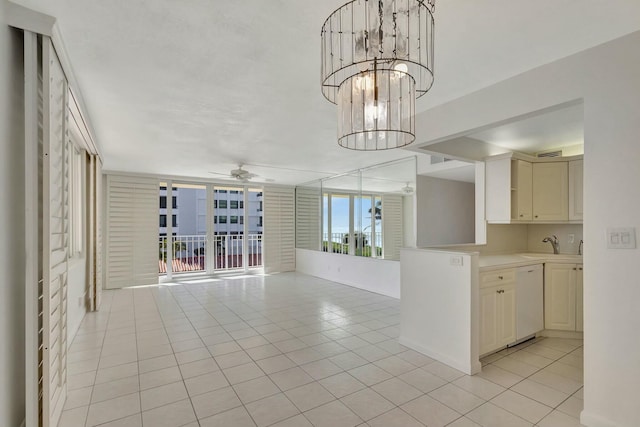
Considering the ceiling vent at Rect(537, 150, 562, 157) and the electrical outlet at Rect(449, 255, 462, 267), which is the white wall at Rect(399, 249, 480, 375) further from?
the ceiling vent at Rect(537, 150, 562, 157)

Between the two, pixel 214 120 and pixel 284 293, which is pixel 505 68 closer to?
pixel 214 120

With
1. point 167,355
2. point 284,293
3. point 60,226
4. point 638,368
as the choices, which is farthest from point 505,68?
point 284,293

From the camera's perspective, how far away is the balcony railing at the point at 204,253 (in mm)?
7211

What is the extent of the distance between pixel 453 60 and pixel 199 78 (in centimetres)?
184

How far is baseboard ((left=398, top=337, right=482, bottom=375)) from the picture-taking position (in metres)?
2.53

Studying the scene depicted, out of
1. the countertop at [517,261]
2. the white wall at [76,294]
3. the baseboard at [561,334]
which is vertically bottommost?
the baseboard at [561,334]

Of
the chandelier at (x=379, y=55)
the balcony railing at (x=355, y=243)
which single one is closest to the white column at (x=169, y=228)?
the balcony railing at (x=355, y=243)

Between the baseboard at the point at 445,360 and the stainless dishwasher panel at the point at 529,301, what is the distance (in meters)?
0.87

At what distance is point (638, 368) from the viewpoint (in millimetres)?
1688

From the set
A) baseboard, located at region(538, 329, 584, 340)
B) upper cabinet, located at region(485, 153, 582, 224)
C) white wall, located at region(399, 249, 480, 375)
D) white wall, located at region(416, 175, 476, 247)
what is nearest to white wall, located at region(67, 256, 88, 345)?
white wall, located at region(399, 249, 480, 375)

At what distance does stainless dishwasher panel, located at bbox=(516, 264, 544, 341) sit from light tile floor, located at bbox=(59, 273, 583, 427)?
18cm

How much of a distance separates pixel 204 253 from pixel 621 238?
24.2ft

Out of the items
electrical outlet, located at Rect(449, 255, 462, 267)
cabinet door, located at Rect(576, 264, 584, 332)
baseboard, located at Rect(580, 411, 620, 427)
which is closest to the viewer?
baseboard, located at Rect(580, 411, 620, 427)

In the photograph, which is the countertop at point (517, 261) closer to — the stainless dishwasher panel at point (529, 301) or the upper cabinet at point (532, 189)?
the stainless dishwasher panel at point (529, 301)
